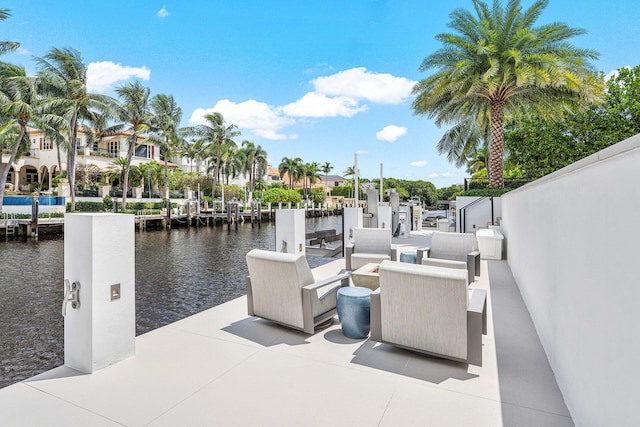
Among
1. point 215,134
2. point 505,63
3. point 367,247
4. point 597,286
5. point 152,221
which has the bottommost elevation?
point 152,221

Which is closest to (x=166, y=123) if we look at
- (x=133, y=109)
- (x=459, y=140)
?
(x=133, y=109)

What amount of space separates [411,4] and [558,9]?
669 centimetres

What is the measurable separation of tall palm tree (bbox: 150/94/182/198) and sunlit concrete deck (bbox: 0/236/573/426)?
35485 millimetres

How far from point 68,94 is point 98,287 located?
32.2 metres

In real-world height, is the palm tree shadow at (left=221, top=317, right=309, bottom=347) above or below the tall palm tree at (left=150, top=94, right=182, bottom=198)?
below

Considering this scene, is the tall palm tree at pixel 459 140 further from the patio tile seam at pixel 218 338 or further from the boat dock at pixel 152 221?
the patio tile seam at pixel 218 338

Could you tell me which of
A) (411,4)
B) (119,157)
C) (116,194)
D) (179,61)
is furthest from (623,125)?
(119,157)

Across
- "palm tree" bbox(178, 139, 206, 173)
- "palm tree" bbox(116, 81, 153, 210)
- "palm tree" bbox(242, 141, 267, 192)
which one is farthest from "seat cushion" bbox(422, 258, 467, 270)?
"palm tree" bbox(242, 141, 267, 192)

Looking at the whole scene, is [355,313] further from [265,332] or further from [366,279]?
[366,279]

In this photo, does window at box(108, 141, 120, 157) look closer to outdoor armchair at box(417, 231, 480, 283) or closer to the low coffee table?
outdoor armchair at box(417, 231, 480, 283)

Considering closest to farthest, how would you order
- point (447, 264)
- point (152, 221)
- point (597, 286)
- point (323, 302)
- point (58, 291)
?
point (597, 286), point (323, 302), point (447, 264), point (58, 291), point (152, 221)

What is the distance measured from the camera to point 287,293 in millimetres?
3867

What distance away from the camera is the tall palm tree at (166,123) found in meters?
35.6

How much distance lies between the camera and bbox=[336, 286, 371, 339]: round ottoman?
379cm
